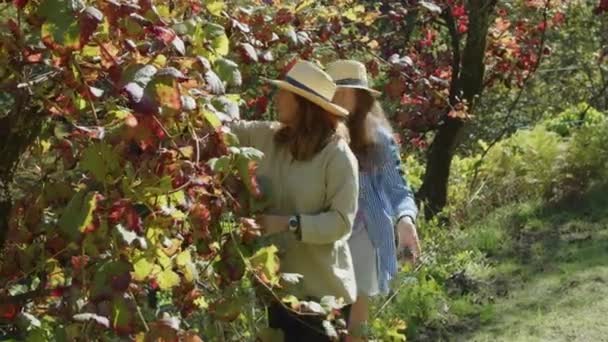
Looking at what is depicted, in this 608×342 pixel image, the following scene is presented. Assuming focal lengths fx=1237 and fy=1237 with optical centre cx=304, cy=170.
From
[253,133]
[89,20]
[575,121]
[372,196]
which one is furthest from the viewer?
[575,121]

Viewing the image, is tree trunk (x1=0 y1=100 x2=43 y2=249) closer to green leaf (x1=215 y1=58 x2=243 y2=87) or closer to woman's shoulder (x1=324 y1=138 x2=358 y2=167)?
green leaf (x1=215 y1=58 x2=243 y2=87)

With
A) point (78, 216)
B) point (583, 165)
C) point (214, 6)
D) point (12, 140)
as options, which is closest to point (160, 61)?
point (78, 216)

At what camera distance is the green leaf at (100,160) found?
8.44 feet

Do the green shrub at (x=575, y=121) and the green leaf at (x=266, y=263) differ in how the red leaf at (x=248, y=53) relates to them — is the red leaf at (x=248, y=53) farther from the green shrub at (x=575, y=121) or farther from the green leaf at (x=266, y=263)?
the green shrub at (x=575, y=121)

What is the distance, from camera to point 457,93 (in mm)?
8773

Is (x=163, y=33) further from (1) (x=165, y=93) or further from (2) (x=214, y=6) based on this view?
(2) (x=214, y=6)

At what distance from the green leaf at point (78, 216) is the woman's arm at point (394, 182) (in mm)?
2537

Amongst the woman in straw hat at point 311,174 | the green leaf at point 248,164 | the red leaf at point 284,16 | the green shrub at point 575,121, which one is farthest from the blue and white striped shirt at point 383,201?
the green shrub at point 575,121

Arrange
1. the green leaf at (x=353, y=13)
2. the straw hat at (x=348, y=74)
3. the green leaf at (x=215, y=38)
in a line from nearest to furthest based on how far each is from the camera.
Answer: the green leaf at (x=215, y=38) < the straw hat at (x=348, y=74) < the green leaf at (x=353, y=13)

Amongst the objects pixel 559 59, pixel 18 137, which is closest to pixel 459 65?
pixel 18 137

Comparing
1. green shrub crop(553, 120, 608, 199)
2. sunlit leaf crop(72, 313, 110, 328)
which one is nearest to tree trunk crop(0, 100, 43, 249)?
sunlit leaf crop(72, 313, 110, 328)

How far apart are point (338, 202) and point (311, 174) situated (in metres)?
0.13

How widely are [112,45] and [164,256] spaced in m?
0.48

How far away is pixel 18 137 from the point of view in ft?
10.3
